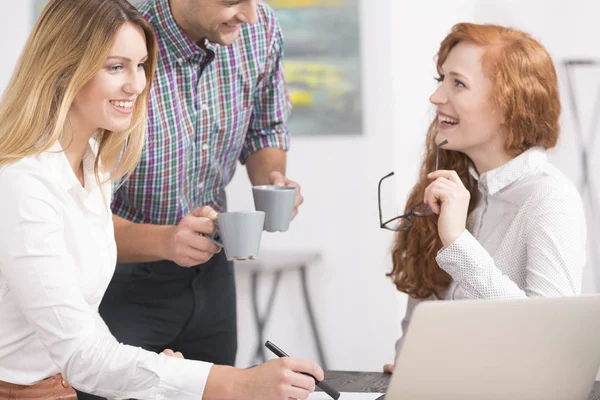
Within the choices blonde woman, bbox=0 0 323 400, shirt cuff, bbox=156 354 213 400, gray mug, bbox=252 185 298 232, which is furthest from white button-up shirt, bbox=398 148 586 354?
shirt cuff, bbox=156 354 213 400

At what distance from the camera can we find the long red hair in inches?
77.1

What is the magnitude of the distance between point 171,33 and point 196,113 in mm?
226

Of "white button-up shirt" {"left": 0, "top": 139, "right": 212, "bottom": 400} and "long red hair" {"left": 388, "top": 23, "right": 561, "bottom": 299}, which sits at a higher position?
"long red hair" {"left": 388, "top": 23, "right": 561, "bottom": 299}

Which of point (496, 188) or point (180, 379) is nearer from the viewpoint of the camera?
point (180, 379)

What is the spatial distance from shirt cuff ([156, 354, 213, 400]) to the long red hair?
81 centimetres

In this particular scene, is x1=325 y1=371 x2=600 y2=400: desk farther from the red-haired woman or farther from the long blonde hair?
the long blonde hair

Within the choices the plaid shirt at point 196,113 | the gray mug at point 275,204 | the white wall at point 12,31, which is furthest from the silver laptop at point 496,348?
the white wall at point 12,31

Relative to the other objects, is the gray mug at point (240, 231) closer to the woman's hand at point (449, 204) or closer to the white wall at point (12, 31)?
the woman's hand at point (449, 204)

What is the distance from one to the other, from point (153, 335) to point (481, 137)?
1005mm

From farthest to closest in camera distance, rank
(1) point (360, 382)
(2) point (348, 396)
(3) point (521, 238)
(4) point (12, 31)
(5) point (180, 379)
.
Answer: (4) point (12, 31) → (3) point (521, 238) → (1) point (360, 382) → (2) point (348, 396) → (5) point (180, 379)

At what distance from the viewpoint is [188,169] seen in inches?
88.8

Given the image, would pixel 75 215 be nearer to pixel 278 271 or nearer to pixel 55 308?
pixel 55 308

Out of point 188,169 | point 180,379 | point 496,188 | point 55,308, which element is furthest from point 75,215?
point 496,188

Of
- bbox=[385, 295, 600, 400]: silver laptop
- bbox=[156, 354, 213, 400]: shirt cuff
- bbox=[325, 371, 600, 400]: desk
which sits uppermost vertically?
bbox=[385, 295, 600, 400]: silver laptop
